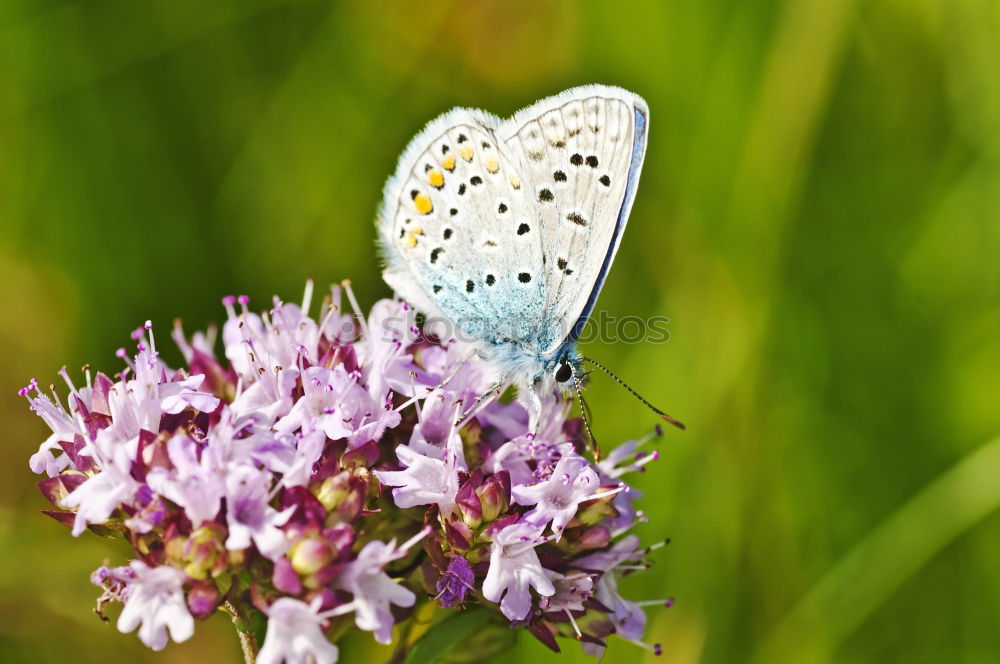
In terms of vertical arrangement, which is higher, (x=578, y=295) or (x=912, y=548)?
(x=578, y=295)

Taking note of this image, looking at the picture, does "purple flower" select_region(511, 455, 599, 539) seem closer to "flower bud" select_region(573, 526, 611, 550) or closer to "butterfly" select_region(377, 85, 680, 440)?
"flower bud" select_region(573, 526, 611, 550)

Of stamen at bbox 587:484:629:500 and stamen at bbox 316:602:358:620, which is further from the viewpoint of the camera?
stamen at bbox 587:484:629:500

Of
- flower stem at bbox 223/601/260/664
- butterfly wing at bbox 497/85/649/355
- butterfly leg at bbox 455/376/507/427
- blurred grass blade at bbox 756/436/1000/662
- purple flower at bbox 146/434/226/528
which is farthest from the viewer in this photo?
blurred grass blade at bbox 756/436/1000/662

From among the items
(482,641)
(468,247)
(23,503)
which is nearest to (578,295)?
(468,247)

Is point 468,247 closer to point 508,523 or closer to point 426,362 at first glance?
point 426,362

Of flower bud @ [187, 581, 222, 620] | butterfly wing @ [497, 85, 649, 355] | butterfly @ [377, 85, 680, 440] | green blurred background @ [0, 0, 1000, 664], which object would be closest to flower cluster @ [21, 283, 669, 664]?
flower bud @ [187, 581, 222, 620]
